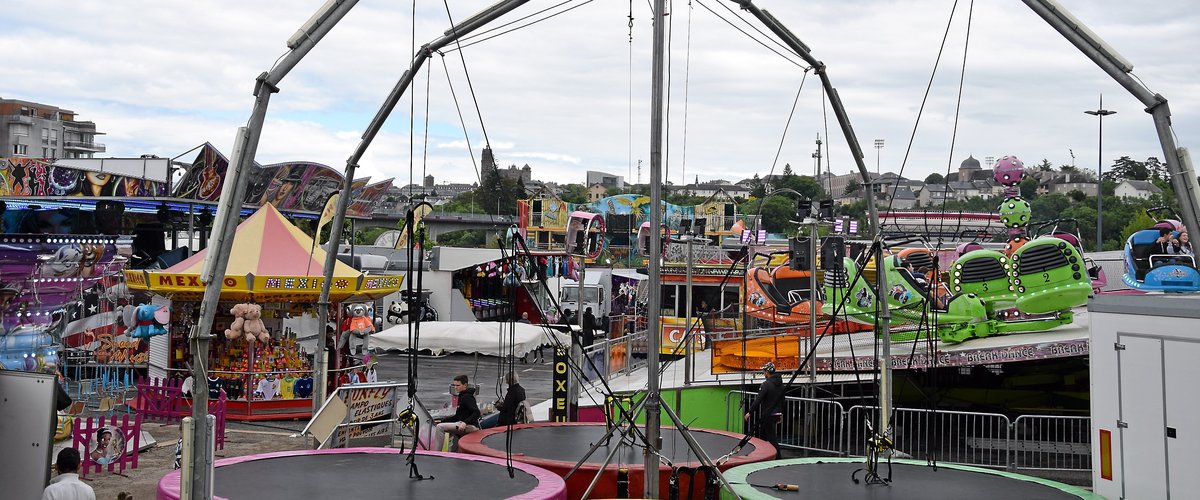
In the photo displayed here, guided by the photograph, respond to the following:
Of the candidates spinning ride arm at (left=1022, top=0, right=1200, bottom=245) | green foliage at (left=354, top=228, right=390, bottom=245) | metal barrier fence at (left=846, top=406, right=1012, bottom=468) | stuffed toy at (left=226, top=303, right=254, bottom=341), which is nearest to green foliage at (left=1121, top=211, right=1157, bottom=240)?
metal barrier fence at (left=846, top=406, right=1012, bottom=468)

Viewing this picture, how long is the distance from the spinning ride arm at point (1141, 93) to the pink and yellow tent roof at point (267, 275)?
12.9 m

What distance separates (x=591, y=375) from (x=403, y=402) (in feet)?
11.9

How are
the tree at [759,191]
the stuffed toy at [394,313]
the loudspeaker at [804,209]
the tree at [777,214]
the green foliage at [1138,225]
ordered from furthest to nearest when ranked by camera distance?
the tree at [777,214] → the green foliage at [1138,225] → the stuffed toy at [394,313] → the tree at [759,191] → the loudspeaker at [804,209]

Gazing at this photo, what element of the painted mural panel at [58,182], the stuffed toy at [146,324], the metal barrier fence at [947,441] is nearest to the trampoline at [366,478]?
the metal barrier fence at [947,441]

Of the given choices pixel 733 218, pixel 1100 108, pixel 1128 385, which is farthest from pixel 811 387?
pixel 733 218

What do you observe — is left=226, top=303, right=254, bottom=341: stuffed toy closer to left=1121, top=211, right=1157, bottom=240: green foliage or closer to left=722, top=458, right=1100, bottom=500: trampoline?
left=722, top=458, right=1100, bottom=500: trampoline

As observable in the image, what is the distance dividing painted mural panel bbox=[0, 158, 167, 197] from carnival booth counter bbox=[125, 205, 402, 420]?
220 inches

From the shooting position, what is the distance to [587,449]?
41.4 feet

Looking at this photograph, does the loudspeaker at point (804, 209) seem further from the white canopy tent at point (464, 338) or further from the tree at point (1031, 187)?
the tree at point (1031, 187)

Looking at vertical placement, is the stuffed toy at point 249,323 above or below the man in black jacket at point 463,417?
above

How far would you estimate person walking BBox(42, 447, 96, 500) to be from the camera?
302 inches

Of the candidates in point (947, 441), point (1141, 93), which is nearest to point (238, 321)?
point (947, 441)

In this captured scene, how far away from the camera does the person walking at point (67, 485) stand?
7680 mm

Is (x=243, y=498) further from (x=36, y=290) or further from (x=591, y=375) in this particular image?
(x=36, y=290)
